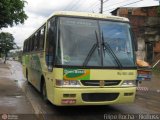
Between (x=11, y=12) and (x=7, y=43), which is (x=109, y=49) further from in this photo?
(x=7, y=43)

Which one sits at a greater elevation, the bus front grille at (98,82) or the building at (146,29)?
the building at (146,29)

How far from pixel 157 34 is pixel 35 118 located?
3848 cm

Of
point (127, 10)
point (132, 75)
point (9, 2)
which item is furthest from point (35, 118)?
point (127, 10)

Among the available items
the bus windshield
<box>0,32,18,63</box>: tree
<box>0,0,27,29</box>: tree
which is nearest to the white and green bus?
the bus windshield

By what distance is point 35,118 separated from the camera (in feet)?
29.4

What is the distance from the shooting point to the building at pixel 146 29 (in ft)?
147

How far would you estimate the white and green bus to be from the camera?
29.3 ft

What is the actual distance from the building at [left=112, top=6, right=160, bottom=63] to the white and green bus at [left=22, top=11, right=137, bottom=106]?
33392 millimetres

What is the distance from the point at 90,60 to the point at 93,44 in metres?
0.51

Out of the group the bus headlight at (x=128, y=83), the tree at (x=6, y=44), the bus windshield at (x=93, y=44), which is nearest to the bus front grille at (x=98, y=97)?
the bus headlight at (x=128, y=83)

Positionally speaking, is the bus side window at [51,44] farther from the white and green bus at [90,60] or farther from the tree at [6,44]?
the tree at [6,44]

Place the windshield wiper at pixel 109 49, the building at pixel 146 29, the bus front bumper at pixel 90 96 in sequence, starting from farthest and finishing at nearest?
1. the building at pixel 146 29
2. the windshield wiper at pixel 109 49
3. the bus front bumper at pixel 90 96

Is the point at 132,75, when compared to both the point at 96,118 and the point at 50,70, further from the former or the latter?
the point at 50,70

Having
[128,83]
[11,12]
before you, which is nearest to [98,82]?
[128,83]
